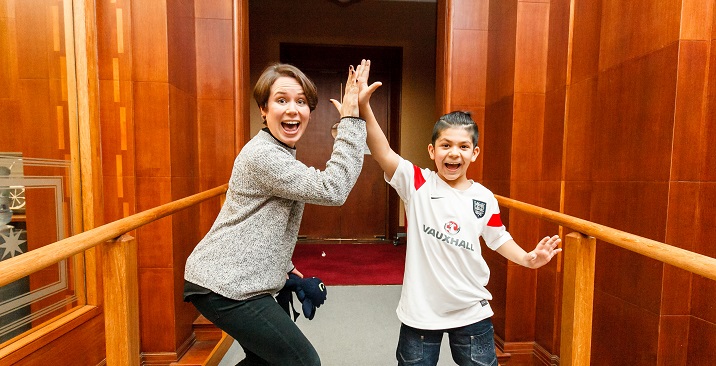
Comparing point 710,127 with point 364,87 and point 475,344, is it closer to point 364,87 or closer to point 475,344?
point 475,344

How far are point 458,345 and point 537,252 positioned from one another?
425 millimetres

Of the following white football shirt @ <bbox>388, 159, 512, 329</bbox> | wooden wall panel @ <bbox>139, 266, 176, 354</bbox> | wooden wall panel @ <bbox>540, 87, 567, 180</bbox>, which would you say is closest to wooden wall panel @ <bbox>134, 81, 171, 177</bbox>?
wooden wall panel @ <bbox>139, 266, 176, 354</bbox>

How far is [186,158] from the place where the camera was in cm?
239

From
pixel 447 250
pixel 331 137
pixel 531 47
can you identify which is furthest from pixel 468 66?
pixel 331 137

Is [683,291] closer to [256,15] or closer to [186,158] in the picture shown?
[186,158]

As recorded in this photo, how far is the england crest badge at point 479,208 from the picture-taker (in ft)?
4.58

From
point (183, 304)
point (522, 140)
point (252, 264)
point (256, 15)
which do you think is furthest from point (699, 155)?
point (256, 15)

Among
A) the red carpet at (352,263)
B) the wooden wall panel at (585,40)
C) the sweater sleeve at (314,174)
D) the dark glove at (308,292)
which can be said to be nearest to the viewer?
the sweater sleeve at (314,174)

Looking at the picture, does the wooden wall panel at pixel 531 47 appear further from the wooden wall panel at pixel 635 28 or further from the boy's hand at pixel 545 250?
the boy's hand at pixel 545 250

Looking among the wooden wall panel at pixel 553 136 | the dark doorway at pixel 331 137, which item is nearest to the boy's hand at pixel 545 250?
the wooden wall panel at pixel 553 136

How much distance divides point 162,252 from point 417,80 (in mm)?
3887

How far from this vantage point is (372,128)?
134 cm

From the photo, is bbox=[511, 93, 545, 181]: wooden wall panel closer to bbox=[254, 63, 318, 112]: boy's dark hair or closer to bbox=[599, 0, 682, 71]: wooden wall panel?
bbox=[599, 0, 682, 71]: wooden wall panel

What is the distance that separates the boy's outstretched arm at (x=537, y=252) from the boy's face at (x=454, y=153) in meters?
0.27
